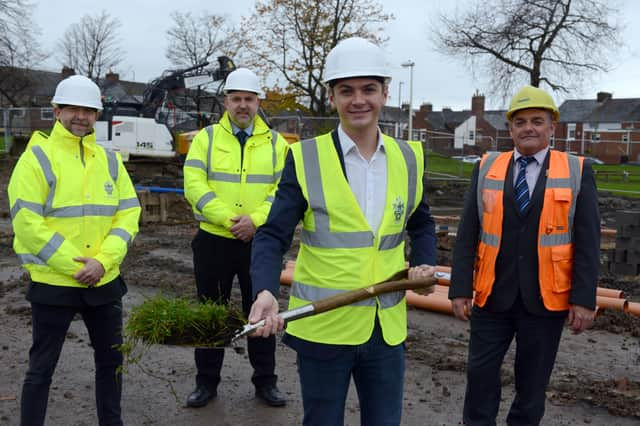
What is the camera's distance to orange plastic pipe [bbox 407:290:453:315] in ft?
22.9

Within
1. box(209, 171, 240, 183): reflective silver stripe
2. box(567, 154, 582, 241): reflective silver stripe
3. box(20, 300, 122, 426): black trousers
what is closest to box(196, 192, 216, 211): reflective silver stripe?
box(209, 171, 240, 183): reflective silver stripe

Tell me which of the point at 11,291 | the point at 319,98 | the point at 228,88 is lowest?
the point at 11,291

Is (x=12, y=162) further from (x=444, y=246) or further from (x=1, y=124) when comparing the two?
(x=444, y=246)

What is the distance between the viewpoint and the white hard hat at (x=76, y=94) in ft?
12.1

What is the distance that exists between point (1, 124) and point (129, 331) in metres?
39.1

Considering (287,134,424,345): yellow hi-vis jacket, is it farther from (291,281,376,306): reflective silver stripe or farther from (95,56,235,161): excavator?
(95,56,235,161): excavator

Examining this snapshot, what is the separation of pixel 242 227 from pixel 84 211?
1092mm

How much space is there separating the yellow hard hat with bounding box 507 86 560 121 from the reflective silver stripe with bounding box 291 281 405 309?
1.59m

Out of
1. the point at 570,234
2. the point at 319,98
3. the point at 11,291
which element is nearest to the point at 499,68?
the point at 319,98

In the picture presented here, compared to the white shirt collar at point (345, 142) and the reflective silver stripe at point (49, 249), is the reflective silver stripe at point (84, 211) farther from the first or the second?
the white shirt collar at point (345, 142)

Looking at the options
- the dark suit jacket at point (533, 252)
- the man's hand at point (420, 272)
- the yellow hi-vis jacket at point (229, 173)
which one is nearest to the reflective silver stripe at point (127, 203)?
the yellow hi-vis jacket at point (229, 173)

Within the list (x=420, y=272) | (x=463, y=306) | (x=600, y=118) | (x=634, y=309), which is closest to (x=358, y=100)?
(x=420, y=272)

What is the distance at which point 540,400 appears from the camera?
11.8 feet

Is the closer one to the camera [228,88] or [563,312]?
[563,312]
